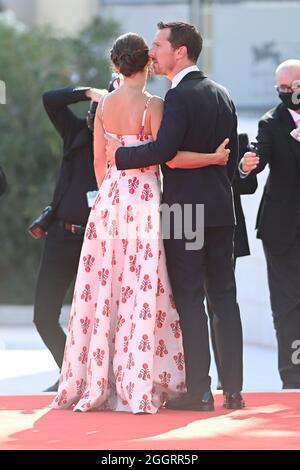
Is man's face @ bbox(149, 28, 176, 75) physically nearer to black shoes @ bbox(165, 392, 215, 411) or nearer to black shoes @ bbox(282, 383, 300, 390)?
black shoes @ bbox(165, 392, 215, 411)

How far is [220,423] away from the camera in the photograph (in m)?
6.93

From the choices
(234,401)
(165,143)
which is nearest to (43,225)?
(165,143)

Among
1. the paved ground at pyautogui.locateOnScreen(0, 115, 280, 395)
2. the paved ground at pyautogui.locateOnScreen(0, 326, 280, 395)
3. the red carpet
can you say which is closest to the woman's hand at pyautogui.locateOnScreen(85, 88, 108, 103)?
the red carpet

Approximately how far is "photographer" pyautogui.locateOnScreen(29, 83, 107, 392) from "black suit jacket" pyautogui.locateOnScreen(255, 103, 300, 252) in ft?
3.19

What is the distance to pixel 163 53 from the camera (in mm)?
7383

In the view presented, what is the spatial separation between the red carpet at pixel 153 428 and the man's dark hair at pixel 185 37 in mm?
1704

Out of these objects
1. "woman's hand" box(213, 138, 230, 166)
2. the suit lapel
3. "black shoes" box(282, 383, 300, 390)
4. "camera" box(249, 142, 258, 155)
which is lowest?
"black shoes" box(282, 383, 300, 390)

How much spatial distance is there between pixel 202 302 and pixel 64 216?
1.38 meters

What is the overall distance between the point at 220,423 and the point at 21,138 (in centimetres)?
1058

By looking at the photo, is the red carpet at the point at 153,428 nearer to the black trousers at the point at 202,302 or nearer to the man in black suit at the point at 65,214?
the black trousers at the point at 202,302

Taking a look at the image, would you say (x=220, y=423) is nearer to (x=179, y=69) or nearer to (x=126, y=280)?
(x=126, y=280)

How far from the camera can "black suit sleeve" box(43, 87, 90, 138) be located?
8.49m

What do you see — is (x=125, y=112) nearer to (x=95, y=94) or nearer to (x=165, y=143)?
(x=165, y=143)
